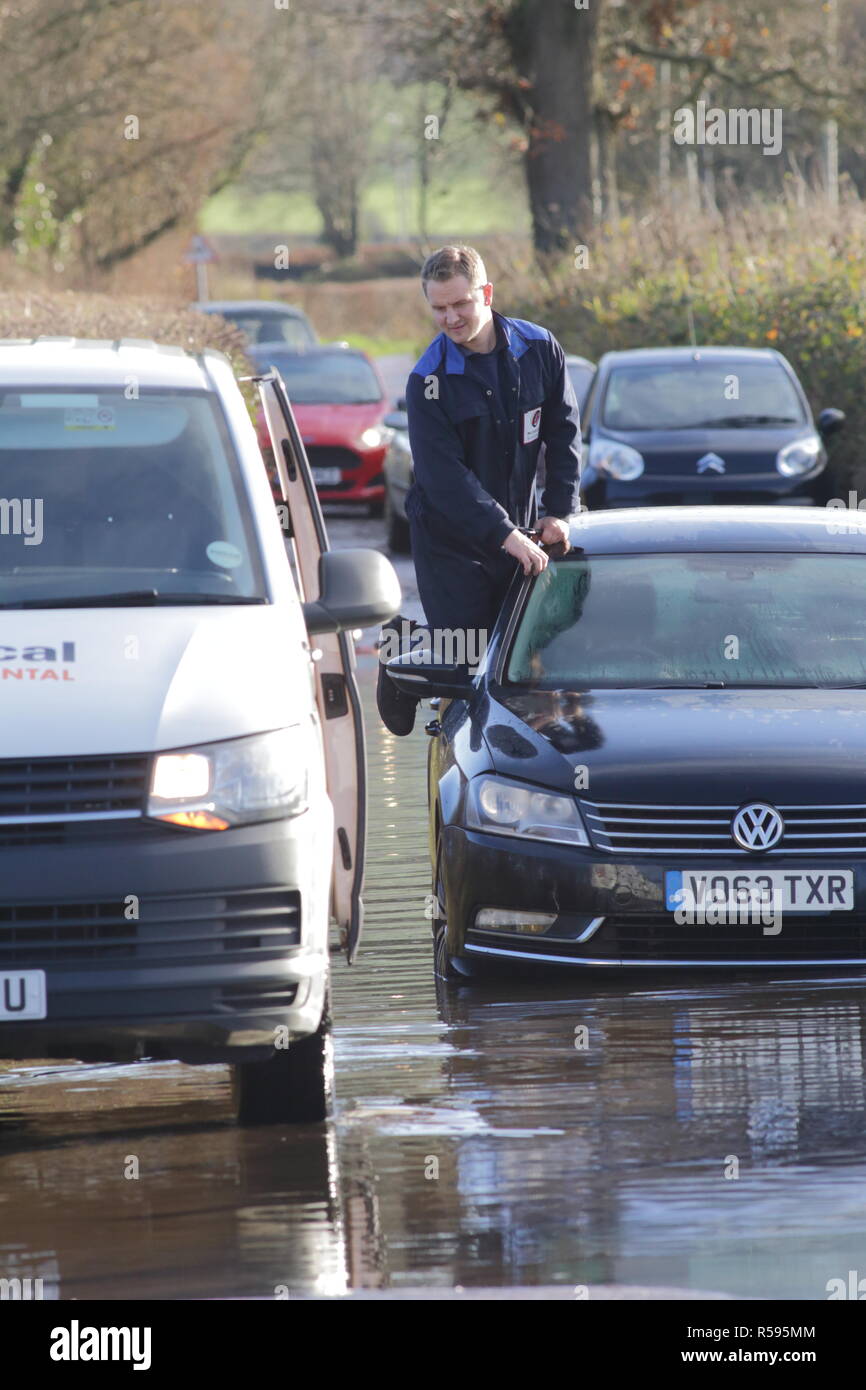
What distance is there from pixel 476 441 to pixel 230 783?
3340 mm

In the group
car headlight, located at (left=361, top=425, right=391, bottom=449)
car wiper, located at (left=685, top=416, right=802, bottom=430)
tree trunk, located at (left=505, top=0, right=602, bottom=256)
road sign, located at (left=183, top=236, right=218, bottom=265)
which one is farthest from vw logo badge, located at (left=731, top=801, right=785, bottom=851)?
road sign, located at (left=183, top=236, right=218, bottom=265)

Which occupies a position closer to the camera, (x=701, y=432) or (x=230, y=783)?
(x=230, y=783)

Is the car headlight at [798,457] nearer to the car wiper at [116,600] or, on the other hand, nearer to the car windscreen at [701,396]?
the car windscreen at [701,396]

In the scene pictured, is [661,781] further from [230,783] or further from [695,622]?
[230,783]

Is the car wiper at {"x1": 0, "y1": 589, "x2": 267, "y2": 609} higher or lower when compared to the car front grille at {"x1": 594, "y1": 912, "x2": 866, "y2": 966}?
higher

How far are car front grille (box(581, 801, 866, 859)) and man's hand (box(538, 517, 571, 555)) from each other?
1.48m

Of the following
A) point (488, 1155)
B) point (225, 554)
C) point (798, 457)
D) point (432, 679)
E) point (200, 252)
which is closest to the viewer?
point (488, 1155)

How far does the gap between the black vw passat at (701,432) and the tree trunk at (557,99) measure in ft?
48.1

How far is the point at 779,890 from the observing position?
6547 mm

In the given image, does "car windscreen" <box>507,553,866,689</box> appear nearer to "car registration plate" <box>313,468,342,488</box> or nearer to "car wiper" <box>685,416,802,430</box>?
"car wiper" <box>685,416,802,430</box>

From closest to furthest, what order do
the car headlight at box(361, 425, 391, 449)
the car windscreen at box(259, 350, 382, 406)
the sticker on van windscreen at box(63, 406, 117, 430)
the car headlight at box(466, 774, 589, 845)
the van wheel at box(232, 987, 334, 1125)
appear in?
the van wheel at box(232, 987, 334, 1125) → the sticker on van windscreen at box(63, 406, 117, 430) → the car headlight at box(466, 774, 589, 845) → the car headlight at box(361, 425, 391, 449) → the car windscreen at box(259, 350, 382, 406)

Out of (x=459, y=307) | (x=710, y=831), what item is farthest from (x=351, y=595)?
(x=459, y=307)

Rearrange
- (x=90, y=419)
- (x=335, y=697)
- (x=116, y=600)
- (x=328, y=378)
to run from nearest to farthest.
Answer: (x=116, y=600) < (x=90, y=419) < (x=335, y=697) < (x=328, y=378)

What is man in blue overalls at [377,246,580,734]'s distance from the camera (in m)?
8.01
